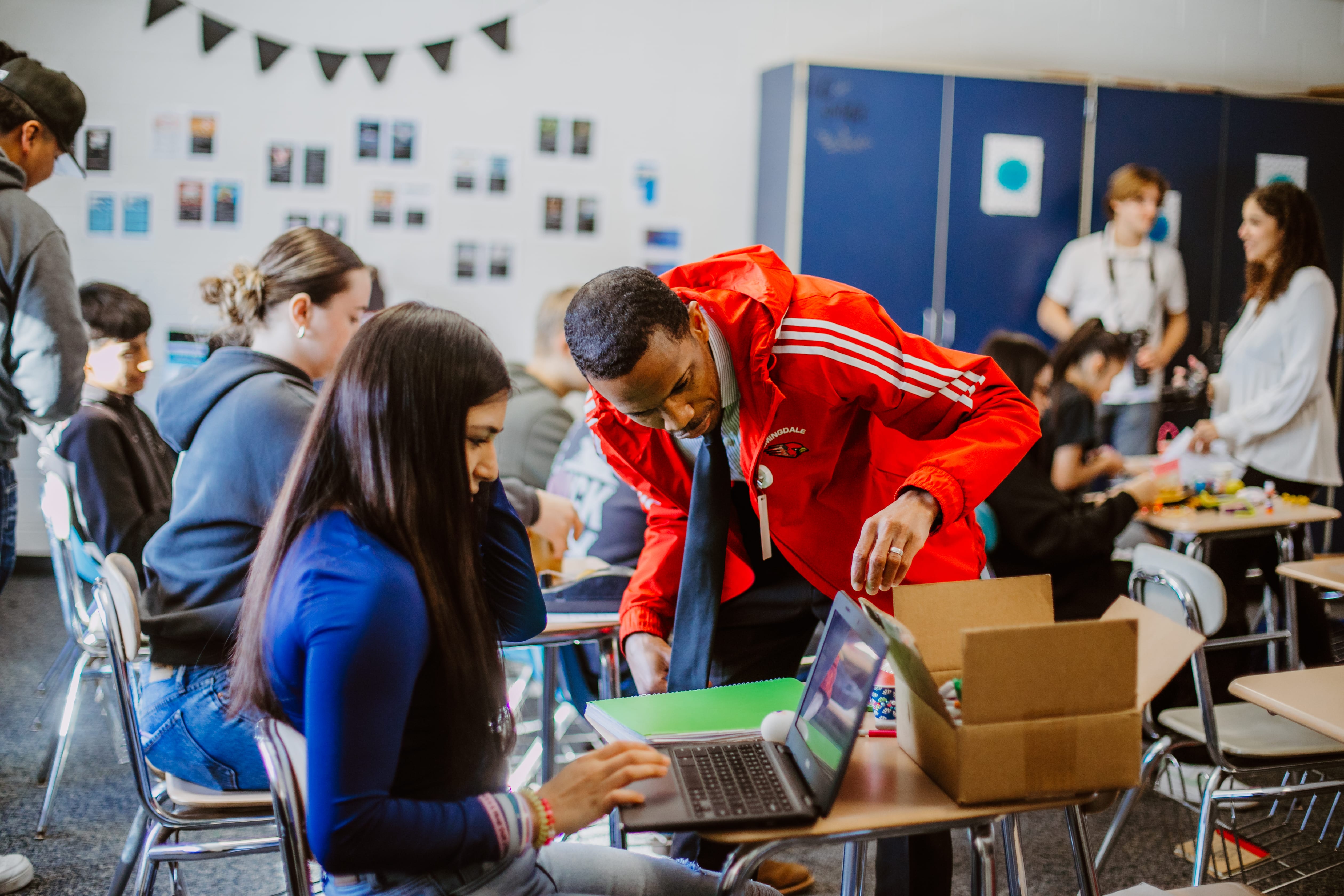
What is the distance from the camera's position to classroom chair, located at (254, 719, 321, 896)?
1.08 meters

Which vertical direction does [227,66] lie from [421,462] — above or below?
above

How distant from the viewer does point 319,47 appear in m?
4.57

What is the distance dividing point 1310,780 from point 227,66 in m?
4.74

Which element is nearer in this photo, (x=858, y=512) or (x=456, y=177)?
(x=858, y=512)

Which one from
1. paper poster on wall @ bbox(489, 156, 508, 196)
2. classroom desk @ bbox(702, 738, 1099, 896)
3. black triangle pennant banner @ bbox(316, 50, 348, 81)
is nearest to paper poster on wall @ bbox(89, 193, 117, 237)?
black triangle pennant banner @ bbox(316, 50, 348, 81)

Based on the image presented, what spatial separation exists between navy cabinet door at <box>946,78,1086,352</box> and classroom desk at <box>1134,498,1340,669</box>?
175 cm

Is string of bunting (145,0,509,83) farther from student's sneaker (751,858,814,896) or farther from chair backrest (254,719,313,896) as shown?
chair backrest (254,719,313,896)

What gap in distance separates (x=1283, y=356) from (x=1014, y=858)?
3.07 meters

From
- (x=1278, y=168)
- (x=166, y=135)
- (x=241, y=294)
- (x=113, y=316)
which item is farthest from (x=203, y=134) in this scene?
(x=1278, y=168)

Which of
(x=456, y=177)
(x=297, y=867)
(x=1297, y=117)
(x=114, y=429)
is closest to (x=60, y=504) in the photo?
(x=114, y=429)

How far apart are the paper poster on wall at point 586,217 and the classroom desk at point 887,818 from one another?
388 centimetres

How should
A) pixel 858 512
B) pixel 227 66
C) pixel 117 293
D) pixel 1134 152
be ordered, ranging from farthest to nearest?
pixel 1134 152 → pixel 227 66 → pixel 117 293 → pixel 858 512

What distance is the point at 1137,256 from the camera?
4773 millimetres

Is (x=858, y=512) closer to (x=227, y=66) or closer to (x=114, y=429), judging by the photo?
(x=114, y=429)
